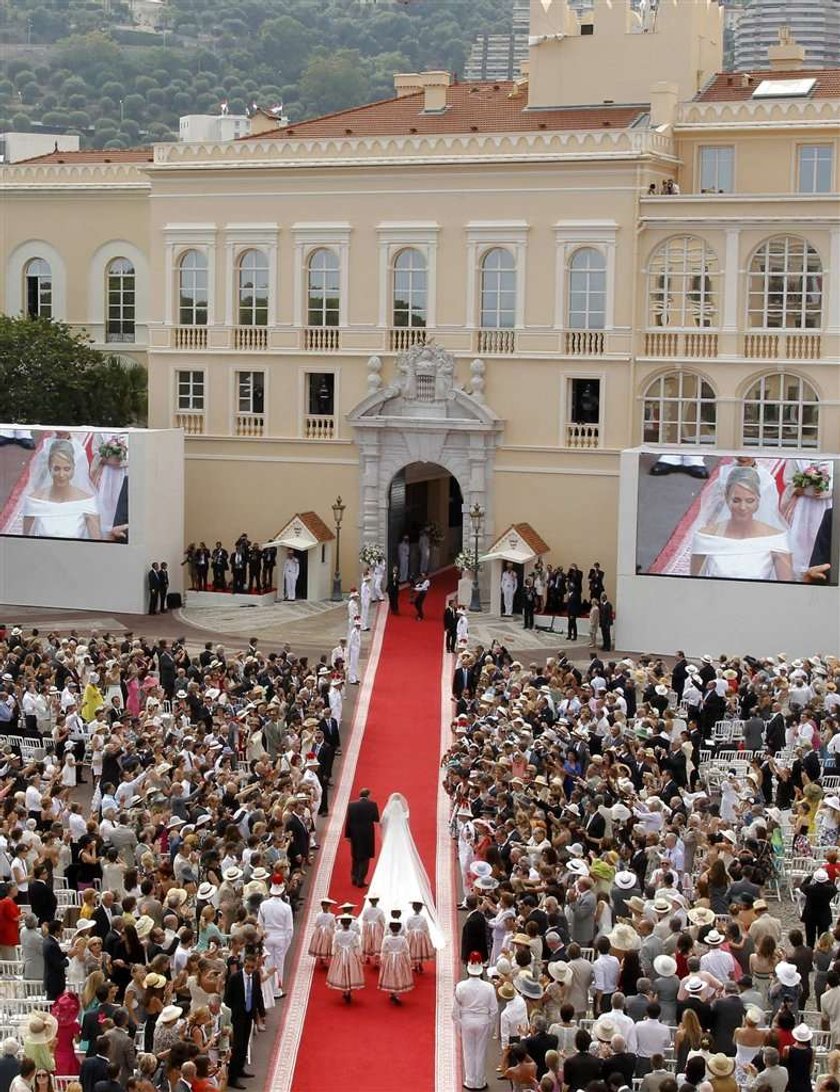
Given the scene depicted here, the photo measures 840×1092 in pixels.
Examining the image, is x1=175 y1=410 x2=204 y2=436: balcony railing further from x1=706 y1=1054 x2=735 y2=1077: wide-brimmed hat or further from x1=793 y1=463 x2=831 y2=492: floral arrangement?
x1=706 y1=1054 x2=735 y2=1077: wide-brimmed hat

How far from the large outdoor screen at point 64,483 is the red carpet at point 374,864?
751cm

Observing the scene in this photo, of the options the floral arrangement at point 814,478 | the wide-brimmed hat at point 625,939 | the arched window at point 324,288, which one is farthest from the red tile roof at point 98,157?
the wide-brimmed hat at point 625,939

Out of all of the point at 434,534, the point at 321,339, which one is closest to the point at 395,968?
the point at 321,339

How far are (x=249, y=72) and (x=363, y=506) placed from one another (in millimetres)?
75028

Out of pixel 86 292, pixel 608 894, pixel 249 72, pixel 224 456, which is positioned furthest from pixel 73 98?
pixel 608 894

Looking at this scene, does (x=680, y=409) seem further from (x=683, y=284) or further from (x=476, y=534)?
(x=476, y=534)

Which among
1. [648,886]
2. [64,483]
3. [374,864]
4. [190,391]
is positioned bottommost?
[374,864]

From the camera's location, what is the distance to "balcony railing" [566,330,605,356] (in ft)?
161

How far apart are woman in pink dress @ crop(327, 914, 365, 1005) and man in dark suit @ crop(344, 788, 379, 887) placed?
4.09 meters

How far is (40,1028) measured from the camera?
1848 cm

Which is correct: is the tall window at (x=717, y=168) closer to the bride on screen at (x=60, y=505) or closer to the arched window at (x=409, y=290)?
the arched window at (x=409, y=290)

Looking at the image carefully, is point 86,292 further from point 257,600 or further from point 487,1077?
point 487,1077

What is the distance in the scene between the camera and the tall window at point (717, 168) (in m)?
51.1

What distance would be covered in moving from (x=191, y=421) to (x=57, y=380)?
13.3 ft
